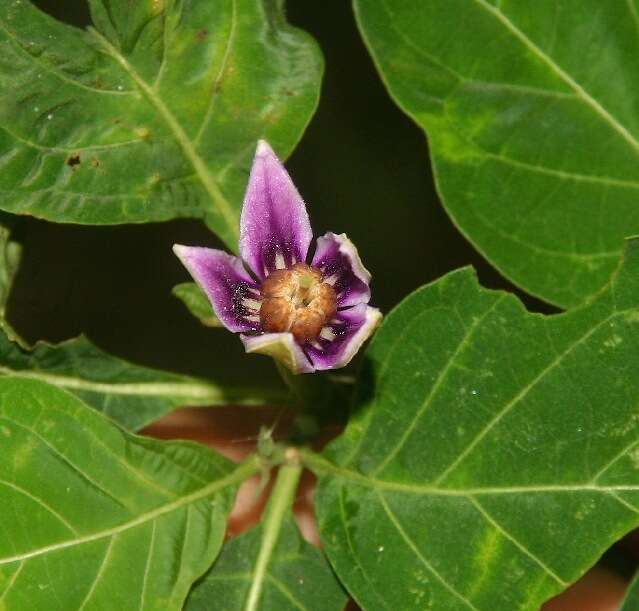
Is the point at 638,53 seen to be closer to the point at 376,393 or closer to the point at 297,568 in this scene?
the point at 376,393

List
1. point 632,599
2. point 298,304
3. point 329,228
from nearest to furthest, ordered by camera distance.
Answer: point 298,304
point 632,599
point 329,228

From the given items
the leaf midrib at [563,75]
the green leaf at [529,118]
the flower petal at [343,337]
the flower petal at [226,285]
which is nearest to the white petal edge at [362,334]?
the flower petal at [343,337]

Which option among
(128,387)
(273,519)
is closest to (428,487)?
(273,519)

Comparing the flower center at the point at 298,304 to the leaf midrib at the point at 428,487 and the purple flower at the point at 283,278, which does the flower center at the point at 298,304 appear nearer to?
the purple flower at the point at 283,278

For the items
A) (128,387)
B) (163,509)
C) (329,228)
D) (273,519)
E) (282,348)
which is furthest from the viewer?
(329,228)

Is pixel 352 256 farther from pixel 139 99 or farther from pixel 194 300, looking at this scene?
pixel 139 99

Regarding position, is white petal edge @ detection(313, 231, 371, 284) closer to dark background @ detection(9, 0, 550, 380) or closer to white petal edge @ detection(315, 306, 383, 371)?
white petal edge @ detection(315, 306, 383, 371)

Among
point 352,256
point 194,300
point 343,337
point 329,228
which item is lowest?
point 329,228

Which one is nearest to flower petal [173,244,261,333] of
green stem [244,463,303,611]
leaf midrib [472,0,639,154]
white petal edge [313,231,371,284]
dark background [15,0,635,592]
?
white petal edge [313,231,371,284]
